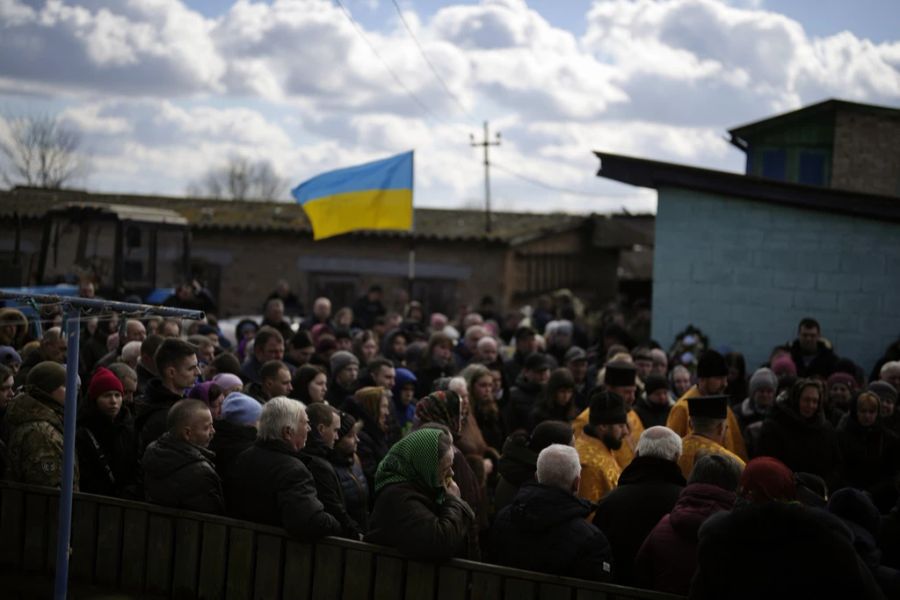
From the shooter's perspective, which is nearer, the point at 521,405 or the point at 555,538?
the point at 555,538

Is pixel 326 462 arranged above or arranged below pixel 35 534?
above

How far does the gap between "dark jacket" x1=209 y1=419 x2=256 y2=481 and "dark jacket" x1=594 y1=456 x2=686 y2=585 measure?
1.99 metres

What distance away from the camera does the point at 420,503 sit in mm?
5211

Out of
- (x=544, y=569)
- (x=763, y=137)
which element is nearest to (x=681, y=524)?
(x=544, y=569)

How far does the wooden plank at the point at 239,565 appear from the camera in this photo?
220 inches

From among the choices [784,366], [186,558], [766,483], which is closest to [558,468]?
[766,483]

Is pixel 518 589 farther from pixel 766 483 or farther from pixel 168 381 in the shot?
pixel 168 381

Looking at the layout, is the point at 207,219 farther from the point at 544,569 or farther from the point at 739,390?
the point at 544,569

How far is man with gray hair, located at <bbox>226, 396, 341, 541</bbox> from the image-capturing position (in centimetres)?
542

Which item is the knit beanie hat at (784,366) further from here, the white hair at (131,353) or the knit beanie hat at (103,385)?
the knit beanie hat at (103,385)

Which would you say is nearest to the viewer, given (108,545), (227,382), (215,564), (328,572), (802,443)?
(328,572)

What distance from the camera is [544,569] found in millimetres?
5043

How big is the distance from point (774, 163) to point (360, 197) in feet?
37.8

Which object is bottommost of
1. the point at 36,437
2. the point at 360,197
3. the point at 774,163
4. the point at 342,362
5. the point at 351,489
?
the point at 351,489
